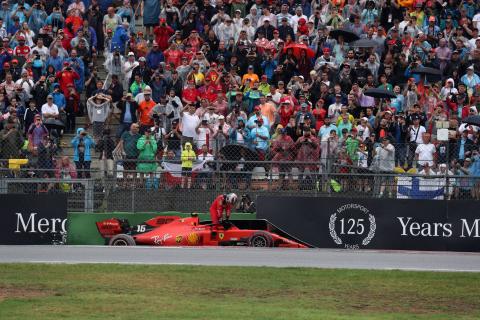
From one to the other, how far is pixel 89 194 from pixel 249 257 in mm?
4337

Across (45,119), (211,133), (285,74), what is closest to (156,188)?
(211,133)

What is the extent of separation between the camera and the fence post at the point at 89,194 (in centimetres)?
2534

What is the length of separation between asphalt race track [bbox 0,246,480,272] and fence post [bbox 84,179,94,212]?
111 cm

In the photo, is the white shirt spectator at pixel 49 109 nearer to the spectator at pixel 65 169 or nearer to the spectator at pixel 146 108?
the spectator at pixel 146 108

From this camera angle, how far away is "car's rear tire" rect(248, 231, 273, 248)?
25.1m

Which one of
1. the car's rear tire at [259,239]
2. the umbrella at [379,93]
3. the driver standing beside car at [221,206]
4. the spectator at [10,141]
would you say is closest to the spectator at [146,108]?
the spectator at [10,141]

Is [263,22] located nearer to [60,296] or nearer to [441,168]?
[441,168]

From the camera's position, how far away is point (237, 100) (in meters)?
28.9

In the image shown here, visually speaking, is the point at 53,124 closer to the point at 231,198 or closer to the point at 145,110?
the point at 145,110

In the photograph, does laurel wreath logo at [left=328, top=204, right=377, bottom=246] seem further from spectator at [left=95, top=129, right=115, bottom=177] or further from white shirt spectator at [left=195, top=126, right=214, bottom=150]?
spectator at [left=95, top=129, right=115, bottom=177]

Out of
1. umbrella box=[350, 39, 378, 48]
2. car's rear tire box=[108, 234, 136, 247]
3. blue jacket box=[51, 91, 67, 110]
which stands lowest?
car's rear tire box=[108, 234, 136, 247]

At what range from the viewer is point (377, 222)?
25.1m

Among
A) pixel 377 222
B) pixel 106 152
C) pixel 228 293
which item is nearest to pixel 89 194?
pixel 106 152

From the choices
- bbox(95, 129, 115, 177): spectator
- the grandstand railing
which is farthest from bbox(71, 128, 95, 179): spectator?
the grandstand railing
